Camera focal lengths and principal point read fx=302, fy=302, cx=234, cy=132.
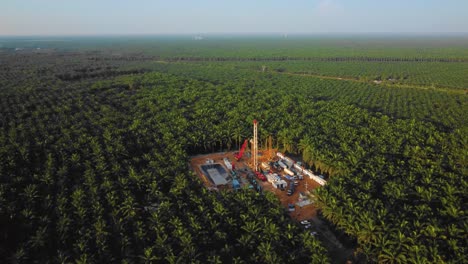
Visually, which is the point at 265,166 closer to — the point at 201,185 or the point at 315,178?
the point at 315,178

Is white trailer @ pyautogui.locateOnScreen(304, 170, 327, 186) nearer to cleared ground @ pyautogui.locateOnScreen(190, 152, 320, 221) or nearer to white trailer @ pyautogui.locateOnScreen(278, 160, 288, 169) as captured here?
cleared ground @ pyautogui.locateOnScreen(190, 152, 320, 221)

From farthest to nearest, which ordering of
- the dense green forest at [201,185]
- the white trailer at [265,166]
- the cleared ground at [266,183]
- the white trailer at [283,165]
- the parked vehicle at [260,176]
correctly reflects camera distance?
the white trailer at [265,166], the white trailer at [283,165], the parked vehicle at [260,176], the cleared ground at [266,183], the dense green forest at [201,185]

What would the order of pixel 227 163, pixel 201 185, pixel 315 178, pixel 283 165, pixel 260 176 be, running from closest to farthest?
pixel 201 185
pixel 315 178
pixel 260 176
pixel 283 165
pixel 227 163

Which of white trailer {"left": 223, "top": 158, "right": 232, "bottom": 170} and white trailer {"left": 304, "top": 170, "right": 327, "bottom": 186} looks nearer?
white trailer {"left": 304, "top": 170, "right": 327, "bottom": 186}

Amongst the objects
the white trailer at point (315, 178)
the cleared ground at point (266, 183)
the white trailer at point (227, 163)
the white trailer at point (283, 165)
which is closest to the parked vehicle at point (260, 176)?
the cleared ground at point (266, 183)

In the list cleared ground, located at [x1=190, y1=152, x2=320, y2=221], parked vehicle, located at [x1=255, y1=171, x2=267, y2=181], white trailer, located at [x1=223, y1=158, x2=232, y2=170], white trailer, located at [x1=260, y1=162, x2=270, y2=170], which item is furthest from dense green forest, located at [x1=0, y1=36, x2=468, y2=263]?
parked vehicle, located at [x1=255, y1=171, x2=267, y2=181]

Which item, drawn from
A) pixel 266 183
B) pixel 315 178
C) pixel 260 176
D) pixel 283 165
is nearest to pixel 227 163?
pixel 260 176

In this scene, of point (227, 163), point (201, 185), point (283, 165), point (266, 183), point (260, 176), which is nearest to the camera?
point (201, 185)

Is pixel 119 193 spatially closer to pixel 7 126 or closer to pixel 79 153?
pixel 79 153

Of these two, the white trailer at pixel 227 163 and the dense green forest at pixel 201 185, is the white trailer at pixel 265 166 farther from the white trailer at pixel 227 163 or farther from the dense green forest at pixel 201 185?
the dense green forest at pixel 201 185

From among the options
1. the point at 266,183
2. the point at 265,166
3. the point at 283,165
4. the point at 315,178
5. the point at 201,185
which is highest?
the point at 201,185

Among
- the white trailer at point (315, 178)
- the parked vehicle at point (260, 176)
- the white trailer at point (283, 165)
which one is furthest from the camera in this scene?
the white trailer at point (283, 165)

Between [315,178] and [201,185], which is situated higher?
[201,185]

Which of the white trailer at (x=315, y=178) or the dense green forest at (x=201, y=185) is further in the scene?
the white trailer at (x=315, y=178)
